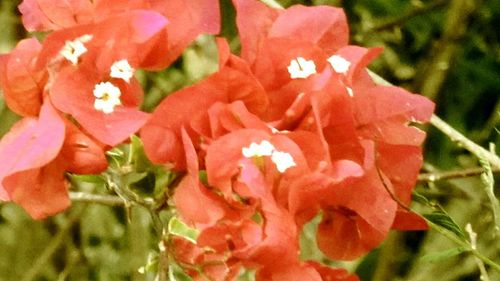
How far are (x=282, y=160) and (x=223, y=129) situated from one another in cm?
4

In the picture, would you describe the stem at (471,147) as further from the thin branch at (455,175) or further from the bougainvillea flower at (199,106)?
the bougainvillea flower at (199,106)

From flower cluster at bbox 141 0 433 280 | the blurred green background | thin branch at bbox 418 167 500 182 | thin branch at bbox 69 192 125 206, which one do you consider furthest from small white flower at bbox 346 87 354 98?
the blurred green background

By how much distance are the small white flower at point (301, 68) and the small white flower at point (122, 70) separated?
0.10 m

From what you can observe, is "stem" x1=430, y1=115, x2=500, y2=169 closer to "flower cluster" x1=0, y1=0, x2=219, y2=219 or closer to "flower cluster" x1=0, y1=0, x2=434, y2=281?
"flower cluster" x1=0, y1=0, x2=434, y2=281

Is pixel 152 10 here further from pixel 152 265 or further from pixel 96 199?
pixel 96 199

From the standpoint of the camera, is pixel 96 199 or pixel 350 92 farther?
pixel 96 199

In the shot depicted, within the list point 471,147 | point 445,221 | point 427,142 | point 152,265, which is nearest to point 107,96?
point 152,265

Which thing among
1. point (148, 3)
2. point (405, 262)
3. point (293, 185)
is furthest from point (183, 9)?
point (405, 262)

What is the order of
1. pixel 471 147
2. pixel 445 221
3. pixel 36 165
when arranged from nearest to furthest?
1. pixel 36 165
2. pixel 445 221
3. pixel 471 147

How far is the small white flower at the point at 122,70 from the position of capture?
0.59 meters

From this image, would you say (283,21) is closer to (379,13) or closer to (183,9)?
(183,9)

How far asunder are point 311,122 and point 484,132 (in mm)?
721

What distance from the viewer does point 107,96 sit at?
59cm

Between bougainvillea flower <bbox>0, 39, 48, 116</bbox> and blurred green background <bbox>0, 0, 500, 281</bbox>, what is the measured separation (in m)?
0.61
